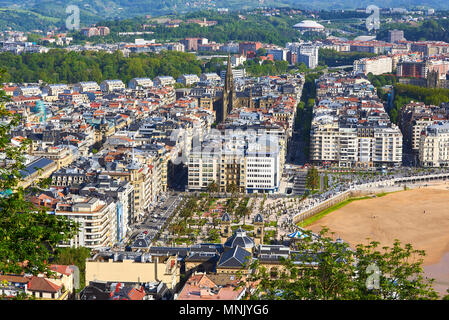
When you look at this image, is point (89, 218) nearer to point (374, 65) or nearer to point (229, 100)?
Result: point (229, 100)

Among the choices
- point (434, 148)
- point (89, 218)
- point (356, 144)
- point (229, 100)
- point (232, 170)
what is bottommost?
point (434, 148)

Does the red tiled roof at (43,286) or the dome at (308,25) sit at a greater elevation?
the dome at (308,25)

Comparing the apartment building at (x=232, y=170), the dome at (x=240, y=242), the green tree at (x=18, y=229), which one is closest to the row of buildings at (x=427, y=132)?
the apartment building at (x=232, y=170)

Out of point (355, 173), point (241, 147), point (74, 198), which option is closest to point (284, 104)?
point (355, 173)

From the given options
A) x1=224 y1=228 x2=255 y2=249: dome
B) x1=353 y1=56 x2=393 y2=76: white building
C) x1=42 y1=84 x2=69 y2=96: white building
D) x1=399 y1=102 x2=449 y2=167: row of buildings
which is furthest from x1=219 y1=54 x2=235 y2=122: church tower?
x1=224 y1=228 x2=255 y2=249: dome

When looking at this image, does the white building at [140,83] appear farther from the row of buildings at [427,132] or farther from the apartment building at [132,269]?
the apartment building at [132,269]

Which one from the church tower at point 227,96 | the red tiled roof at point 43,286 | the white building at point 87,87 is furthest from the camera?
the white building at point 87,87

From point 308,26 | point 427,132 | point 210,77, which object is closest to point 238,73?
point 210,77

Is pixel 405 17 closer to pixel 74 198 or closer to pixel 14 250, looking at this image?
pixel 74 198
